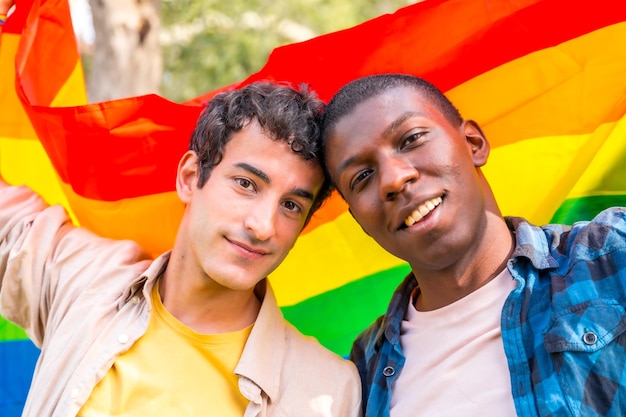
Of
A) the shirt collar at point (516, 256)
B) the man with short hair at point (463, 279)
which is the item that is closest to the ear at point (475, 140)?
the man with short hair at point (463, 279)

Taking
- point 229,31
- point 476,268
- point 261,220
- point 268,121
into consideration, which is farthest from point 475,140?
point 229,31

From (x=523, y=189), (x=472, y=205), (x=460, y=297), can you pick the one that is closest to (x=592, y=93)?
(x=523, y=189)

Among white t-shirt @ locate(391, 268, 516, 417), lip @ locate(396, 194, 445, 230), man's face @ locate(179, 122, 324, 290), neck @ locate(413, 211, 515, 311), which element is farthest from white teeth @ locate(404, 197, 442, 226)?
man's face @ locate(179, 122, 324, 290)

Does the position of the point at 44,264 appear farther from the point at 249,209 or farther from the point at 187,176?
the point at 249,209

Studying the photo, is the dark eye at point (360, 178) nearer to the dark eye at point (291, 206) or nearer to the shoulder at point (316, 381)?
the dark eye at point (291, 206)

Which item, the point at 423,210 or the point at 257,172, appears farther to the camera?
the point at 257,172

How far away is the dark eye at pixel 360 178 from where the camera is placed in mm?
2812

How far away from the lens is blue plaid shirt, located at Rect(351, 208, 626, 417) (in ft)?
7.49

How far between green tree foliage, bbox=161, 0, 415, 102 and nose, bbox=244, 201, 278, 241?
8.01 m

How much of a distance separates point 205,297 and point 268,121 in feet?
2.44

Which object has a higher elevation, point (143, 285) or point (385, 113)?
point (385, 113)

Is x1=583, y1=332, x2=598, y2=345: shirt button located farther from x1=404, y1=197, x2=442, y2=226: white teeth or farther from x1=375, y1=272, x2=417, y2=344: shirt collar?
x1=375, y1=272, x2=417, y2=344: shirt collar

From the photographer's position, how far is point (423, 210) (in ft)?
8.66

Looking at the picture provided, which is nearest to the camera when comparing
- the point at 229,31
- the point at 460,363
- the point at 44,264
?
the point at 460,363
